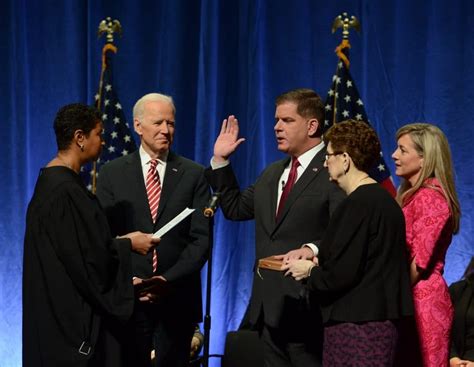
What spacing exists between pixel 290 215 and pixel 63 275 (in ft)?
3.45

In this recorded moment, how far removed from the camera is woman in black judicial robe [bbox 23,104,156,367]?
10.7 feet

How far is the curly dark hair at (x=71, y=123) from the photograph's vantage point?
3.40 meters

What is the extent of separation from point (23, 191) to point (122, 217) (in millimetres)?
2351

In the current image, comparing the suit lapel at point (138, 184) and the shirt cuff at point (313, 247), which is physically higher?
the suit lapel at point (138, 184)

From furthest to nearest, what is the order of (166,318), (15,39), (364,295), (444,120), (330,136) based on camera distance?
(15,39), (444,120), (166,318), (330,136), (364,295)

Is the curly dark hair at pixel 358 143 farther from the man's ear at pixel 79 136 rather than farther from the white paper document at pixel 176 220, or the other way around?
the man's ear at pixel 79 136

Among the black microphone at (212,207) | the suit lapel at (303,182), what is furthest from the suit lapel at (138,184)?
the suit lapel at (303,182)

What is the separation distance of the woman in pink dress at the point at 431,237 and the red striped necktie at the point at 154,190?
1258 millimetres

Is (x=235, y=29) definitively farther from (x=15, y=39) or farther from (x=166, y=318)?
(x=166, y=318)

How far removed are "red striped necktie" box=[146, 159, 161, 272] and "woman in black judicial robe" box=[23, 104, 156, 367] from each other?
545 millimetres

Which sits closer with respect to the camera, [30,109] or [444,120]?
[444,120]

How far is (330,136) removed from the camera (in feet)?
10.3

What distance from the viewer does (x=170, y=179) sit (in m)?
3.97

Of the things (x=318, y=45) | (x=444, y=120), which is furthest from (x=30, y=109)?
(x=444, y=120)
